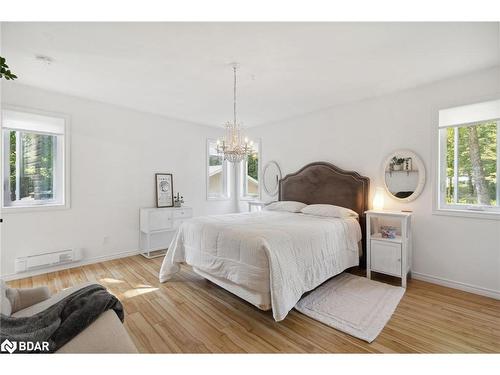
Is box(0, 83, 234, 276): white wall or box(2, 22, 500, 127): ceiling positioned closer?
box(2, 22, 500, 127): ceiling

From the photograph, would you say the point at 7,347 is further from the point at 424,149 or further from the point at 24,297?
the point at 424,149

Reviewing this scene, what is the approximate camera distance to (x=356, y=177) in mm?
3533

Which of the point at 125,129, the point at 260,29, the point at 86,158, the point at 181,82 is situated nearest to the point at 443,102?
the point at 260,29

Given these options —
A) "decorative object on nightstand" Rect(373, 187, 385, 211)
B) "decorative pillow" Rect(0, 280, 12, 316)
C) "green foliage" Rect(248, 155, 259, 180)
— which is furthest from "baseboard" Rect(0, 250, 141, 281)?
"decorative object on nightstand" Rect(373, 187, 385, 211)

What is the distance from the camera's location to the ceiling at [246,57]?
191 centimetres

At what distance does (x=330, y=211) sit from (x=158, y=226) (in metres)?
2.83

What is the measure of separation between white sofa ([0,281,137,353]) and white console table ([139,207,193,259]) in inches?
91.7

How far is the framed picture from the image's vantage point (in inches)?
172

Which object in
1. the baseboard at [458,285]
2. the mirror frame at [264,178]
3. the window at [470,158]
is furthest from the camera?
the mirror frame at [264,178]

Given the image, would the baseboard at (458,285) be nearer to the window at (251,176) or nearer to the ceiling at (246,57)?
the ceiling at (246,57)

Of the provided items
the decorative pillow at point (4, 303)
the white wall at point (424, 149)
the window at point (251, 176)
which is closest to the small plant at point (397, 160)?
the white wall at point (424, 149)

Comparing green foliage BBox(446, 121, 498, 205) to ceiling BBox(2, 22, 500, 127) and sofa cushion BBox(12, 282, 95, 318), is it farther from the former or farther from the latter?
sofa cushion BBox(12, 282, 95, 318)

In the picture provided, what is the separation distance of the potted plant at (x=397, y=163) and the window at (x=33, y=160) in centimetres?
467

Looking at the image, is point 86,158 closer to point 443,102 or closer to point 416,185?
point 416,185
